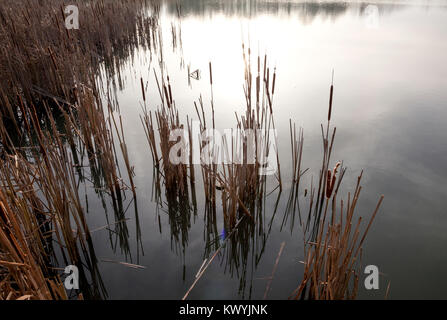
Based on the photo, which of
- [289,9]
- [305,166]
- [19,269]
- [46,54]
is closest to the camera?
[19,269]

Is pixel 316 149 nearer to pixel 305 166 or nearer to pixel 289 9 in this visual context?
pixel 305 166

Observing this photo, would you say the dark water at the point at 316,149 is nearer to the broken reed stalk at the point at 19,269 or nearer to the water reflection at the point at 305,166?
the water reflection at the point at 305,166

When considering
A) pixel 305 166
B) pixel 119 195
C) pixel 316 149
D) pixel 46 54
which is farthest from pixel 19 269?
pixel 46 54

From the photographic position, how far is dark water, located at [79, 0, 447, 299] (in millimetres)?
1805

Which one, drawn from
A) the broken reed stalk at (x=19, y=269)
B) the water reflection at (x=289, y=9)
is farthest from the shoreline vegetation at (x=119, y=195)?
the water reflection at (x=289, y=9)

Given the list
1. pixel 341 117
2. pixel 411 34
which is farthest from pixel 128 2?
pixel 411 34

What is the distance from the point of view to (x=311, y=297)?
156cm

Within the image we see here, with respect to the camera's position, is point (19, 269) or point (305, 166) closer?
point (19, 269)

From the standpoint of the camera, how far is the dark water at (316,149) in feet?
5.92

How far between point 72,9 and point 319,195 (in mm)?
6536

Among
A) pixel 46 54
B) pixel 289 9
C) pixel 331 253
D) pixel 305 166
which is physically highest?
pixel 289 9

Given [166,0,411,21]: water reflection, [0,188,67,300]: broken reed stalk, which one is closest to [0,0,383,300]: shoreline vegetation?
[0,188,67,300]: broken reed stalk

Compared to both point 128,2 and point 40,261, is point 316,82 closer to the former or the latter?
point 40,261

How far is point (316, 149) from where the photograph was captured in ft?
10.3
